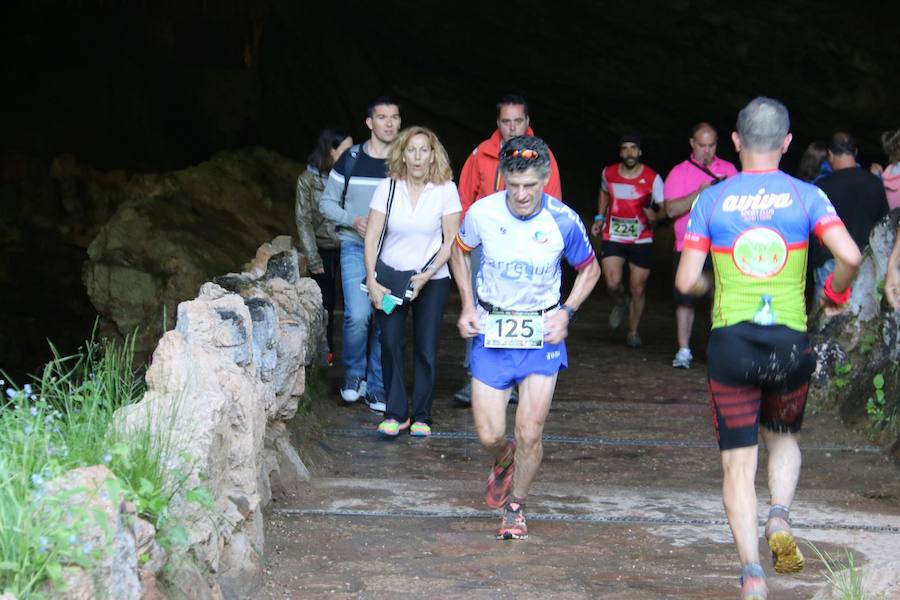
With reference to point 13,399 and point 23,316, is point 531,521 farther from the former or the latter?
point 23,316

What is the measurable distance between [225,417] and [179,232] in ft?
36.7

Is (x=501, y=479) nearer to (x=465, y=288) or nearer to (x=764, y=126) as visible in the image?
(x=465, y=288)

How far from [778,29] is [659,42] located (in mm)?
1632

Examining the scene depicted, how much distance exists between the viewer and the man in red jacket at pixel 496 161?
833cm

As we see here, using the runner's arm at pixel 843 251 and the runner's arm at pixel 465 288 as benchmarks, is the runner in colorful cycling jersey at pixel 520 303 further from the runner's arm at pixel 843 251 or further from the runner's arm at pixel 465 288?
the runner's arm at pixel 843 251

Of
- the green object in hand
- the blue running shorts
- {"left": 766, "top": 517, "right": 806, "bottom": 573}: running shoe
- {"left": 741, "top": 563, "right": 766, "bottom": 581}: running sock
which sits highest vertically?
the blue running shorts

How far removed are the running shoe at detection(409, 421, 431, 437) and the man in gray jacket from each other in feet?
2.12

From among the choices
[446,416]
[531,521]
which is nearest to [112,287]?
[446,416]

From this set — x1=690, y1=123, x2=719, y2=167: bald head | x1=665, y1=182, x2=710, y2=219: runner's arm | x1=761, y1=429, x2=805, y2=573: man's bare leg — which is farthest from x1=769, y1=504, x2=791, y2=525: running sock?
x1=690, y1=123, x2=719, y2=167: bald head

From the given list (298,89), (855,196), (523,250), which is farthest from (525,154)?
(298,89)

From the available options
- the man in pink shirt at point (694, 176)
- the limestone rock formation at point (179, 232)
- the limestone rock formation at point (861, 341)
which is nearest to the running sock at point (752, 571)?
the limestone rock formation at point (861, 341)

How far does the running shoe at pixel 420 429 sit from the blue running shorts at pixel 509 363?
84.1 inches

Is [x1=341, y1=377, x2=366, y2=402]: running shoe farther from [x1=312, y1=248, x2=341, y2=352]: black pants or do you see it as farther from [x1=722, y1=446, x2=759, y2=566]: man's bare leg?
[x1=722, y1=446, x2=759, y2=566]: man's bare leg

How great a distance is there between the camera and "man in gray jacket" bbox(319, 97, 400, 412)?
Answer: 8562 mm
